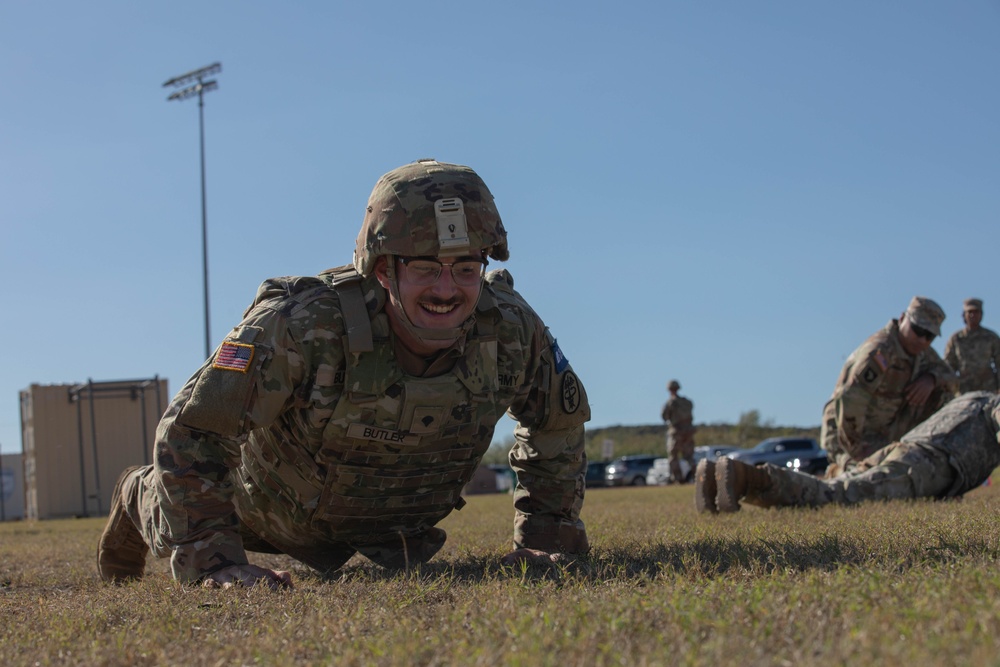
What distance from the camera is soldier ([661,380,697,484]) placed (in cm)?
2494

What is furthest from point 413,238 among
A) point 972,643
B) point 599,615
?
point 972,643

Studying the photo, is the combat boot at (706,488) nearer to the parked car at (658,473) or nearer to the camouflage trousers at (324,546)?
the camouflage trousers at (324,546)

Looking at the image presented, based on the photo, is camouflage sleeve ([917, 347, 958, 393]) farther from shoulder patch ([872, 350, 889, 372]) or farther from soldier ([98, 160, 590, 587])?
soldier ([98, 160, 590, 587])

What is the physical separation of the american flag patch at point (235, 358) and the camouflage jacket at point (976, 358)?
12069 mm

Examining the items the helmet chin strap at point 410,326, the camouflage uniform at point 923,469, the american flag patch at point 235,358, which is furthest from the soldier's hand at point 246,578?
the camouflage uniform at point 923,469

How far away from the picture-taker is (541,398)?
4.76 meters

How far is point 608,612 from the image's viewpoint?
2676 mm

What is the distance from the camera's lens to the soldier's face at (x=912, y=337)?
898 cm

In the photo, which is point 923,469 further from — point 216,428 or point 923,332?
point 216,428

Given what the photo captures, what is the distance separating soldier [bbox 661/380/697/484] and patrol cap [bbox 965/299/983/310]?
10.8m

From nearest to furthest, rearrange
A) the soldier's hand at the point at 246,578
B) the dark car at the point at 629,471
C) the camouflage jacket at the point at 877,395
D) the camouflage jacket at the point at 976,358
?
the soldier's hand at the point at 246,578 < the camouflage jacket at the point at 877,395 < the camouflage jacket at the point at 976,358 < the dark car at the point at 629,471

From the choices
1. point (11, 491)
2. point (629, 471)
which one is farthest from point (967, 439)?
point (629, 471)

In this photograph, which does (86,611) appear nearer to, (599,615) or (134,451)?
(599,615)

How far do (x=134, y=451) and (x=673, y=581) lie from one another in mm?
19198
